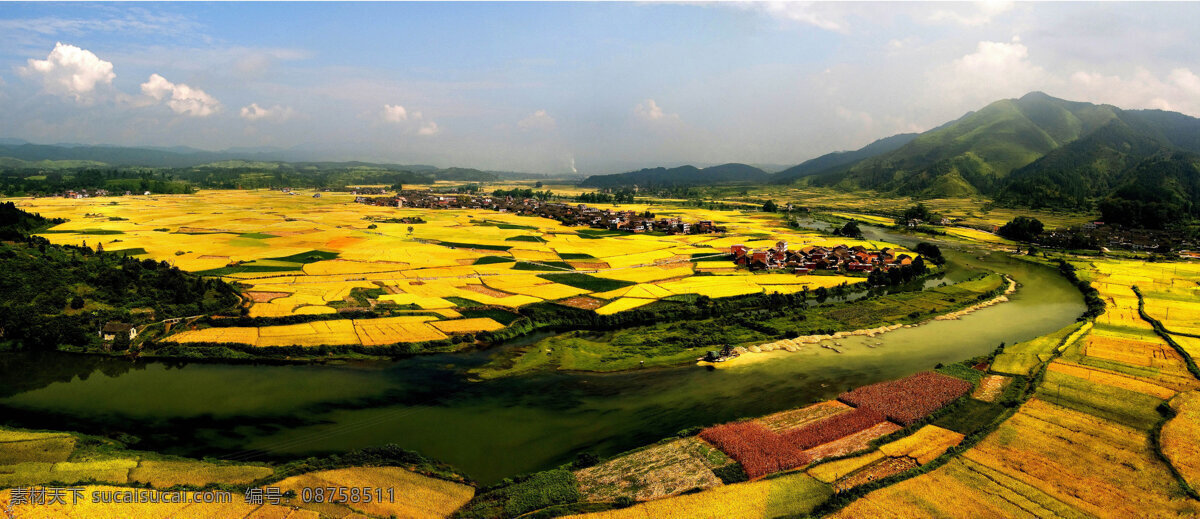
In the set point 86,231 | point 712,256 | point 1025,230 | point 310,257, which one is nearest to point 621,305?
point 712,256

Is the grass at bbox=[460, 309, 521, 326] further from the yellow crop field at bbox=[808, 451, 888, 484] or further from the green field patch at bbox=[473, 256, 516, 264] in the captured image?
the yellow crop field at bbox=[808, 451, 888, 484]

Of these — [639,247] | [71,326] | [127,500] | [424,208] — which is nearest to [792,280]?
[639,247]

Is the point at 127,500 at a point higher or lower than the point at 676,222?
lower

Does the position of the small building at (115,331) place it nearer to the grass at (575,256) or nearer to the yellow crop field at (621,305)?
the yellow crop field at (621,305)

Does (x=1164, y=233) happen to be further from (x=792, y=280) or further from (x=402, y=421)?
(x=402, y=421)

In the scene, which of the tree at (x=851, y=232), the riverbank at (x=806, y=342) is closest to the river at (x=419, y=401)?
the riverbank at (x=806, y=342)

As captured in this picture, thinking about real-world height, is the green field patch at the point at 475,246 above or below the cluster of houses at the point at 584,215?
below

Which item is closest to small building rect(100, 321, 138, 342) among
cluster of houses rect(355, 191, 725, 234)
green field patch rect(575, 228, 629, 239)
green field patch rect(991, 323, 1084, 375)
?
green field patch rect(991, 323, 1084, 375)
